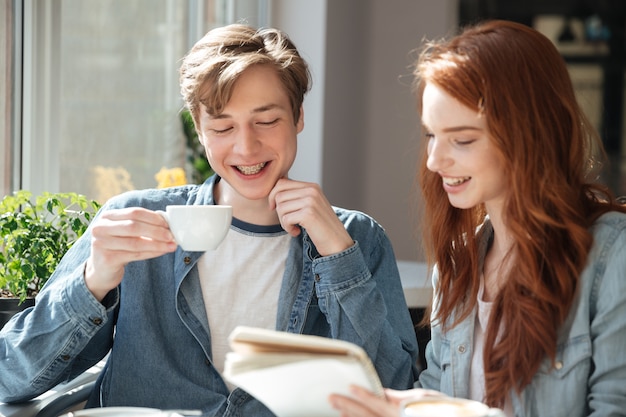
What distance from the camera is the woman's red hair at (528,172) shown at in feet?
4.47

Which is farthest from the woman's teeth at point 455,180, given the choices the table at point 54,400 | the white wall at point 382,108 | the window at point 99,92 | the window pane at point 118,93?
the white wall at point 382,108

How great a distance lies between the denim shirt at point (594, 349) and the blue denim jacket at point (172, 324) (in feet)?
1.08

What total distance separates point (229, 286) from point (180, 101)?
234 cm

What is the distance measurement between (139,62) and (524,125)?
8.18 ft

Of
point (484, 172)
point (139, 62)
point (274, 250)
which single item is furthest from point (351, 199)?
point (484, 172)

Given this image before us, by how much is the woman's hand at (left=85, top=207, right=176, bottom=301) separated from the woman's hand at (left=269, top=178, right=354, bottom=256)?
0.90 ft

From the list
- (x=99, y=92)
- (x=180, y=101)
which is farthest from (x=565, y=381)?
(x=180, y=101)

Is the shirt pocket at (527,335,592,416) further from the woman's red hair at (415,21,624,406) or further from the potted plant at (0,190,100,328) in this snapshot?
the potted plant at (0,190,100,328)

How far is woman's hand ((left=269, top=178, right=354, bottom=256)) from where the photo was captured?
162cm

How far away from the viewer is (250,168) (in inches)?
66.9

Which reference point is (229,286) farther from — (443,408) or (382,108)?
(382,108)

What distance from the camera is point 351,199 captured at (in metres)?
4.98

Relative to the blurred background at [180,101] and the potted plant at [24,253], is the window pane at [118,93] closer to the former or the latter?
the blurred background at [180,101]

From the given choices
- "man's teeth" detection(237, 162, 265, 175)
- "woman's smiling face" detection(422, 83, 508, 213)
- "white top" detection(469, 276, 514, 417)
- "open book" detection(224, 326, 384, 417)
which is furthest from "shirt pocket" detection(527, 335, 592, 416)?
"man's teeth" detection(237, 162, 265, 175)
